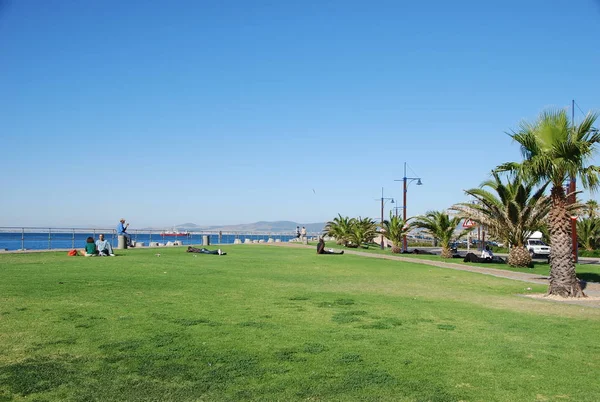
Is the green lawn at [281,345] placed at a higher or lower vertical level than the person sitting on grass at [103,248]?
lower

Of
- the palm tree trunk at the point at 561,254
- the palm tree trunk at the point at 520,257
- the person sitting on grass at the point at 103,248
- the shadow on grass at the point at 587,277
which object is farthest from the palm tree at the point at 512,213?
the person sitting on grass at the point at 103,248

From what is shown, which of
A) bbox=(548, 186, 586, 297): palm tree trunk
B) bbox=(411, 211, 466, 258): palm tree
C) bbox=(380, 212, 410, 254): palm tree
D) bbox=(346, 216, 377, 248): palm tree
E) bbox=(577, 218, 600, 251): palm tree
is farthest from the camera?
bbox=(346, 216, 377, 248): palm tree

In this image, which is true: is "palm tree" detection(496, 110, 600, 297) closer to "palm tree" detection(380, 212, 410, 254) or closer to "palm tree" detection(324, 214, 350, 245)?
"palm tree" detection(380, 212, 410, 254)

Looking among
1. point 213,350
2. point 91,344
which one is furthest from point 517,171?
point 91,344

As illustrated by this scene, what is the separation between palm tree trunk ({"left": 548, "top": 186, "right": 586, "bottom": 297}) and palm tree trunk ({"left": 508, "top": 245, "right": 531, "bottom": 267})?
11.6 metres

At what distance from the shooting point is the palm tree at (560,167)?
14352 millimetres

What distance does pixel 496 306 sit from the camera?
1217 cm

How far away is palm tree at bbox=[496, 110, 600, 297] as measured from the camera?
14.4m

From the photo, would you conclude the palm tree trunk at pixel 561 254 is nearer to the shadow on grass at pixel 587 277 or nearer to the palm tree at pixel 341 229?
the shadow on grass at pixel 587 277

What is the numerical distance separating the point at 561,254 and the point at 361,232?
3325cm

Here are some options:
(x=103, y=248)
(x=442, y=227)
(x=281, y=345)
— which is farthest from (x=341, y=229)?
(x=281, y=345)

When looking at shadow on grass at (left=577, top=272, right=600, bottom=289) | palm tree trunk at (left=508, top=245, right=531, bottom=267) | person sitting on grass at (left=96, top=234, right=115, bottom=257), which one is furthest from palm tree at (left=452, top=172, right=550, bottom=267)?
person sitting on grass at (left=96, top=234, right=115, bottom=257)

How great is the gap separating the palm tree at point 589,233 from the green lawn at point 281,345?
31.4m

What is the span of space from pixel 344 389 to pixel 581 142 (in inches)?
450
